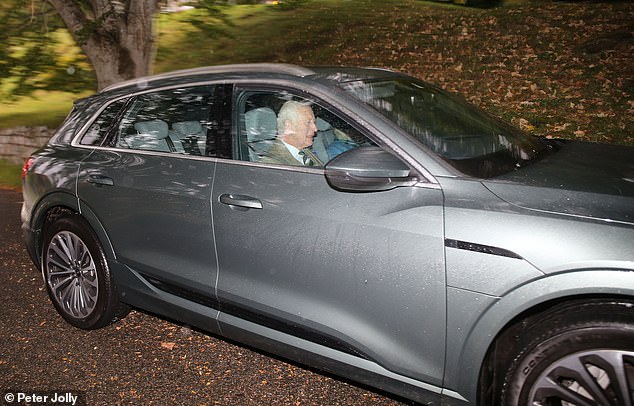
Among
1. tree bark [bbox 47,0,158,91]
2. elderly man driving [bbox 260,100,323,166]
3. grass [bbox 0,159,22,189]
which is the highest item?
tree bark [bbox 47,0,158,91]

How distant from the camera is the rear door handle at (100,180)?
3895mm

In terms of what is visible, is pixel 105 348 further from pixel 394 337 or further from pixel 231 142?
pixel 394 337

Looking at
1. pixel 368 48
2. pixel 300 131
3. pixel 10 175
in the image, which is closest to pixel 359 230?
pixel 300 131

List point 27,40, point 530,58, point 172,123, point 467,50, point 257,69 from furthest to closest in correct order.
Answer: point 467,50 → point 530,58 → point 27,40 → point 172,123 → point 257,69

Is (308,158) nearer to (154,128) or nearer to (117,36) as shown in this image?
(154,128)

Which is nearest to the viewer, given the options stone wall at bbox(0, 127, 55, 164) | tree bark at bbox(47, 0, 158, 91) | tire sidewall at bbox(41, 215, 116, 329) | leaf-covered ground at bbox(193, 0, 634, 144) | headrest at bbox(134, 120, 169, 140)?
headrest at bbox(134, 120, 169, 140)

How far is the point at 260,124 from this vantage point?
3459mm

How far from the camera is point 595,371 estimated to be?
241 centimetres

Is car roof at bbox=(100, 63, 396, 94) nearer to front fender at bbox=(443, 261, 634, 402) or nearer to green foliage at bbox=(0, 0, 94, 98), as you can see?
front fender at bbox=(443, 261, 634, 402)

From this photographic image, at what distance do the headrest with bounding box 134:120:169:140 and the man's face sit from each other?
2.92 feet

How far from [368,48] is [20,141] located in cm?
799

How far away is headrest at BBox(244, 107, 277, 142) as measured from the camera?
343 cm

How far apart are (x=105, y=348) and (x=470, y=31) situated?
12.8m

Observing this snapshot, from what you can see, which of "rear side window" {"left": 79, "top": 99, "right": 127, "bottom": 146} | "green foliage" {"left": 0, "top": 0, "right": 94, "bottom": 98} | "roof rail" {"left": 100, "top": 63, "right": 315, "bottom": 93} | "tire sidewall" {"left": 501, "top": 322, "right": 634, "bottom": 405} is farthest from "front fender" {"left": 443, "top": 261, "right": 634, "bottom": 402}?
"green foliage" {"left": 0, "top": 0, "right": 94, "bottom": 98}
